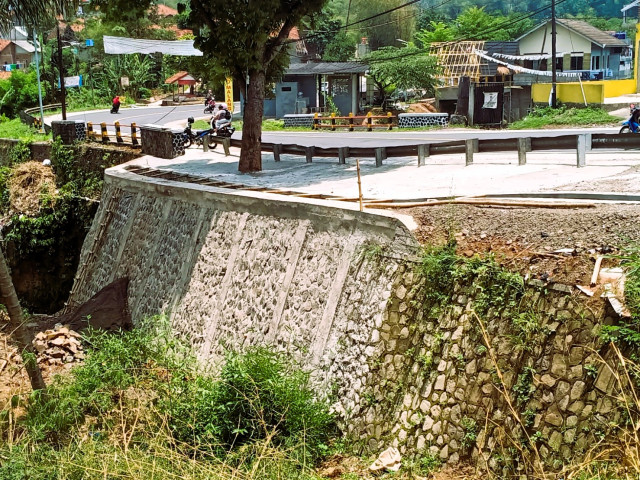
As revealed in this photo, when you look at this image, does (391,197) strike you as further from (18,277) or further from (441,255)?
(18,277)

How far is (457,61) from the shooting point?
45.9 meters

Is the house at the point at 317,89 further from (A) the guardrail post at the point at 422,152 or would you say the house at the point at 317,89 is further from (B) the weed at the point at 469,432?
(B) the weed at the point at 469,432

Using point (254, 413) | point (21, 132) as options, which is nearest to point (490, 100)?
point (21, 132)

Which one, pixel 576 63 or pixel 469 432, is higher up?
pixel 576 63

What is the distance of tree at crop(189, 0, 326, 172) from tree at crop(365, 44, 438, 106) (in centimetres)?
2481

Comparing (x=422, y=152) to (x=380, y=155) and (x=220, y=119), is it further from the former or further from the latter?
(x=220, y=119)

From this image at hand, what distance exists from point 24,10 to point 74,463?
11.0 metres

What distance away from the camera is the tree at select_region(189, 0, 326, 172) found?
19906 millimetres

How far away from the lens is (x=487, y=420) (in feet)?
32.0

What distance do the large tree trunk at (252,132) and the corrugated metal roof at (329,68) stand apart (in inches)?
1021

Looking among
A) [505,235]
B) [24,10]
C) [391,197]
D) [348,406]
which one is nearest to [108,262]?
[24,10]

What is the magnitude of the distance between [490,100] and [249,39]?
65.0 feet

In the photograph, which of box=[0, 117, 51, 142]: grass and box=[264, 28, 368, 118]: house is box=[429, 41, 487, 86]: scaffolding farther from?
box=[0, 117, 51, 142]: grass

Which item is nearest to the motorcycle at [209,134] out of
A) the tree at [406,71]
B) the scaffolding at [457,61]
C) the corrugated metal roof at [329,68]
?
the scaffolding at [457,61]
